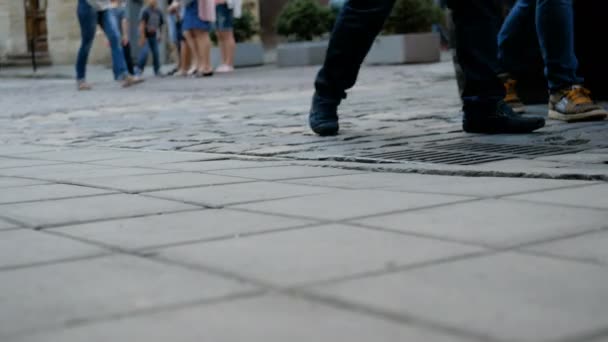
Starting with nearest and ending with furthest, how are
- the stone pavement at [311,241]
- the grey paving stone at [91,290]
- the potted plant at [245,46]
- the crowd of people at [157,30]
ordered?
the stone pavement at [311,241]
the grey paving stone at [91,290]
the crowd of people at [157,30]
the potted plant at [245,46]

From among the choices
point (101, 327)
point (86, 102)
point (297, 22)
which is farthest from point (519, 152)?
point (297, 22)

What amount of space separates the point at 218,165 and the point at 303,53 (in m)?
14.6

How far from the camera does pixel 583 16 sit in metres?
6.72

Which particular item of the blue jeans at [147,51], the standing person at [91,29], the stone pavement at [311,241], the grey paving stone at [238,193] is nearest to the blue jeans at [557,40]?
the stone pavement at [311,241]

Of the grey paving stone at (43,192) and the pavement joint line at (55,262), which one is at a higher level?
the pavement joint line at (55,262)

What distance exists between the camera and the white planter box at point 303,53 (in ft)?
61.5

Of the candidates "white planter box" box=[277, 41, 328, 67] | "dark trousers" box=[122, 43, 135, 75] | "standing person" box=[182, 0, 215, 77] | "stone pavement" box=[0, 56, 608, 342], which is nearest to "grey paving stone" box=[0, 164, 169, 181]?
"stone pavement" box=[0, 56, 608, 342]

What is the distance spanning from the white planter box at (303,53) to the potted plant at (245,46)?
3.23ft

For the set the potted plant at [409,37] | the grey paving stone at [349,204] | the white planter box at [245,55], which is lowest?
the white planter box at [245,55]

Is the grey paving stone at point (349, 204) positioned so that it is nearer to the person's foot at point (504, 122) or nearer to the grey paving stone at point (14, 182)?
the grey paving stone at point (14, 182)

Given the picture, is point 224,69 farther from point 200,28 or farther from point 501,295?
point 501,295

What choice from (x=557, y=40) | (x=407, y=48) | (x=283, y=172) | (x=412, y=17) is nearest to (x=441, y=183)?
(x=283, y=172)

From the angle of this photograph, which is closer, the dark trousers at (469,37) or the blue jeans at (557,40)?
the dark trousers at (469,37)

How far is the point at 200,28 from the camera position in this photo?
15.4 meters
